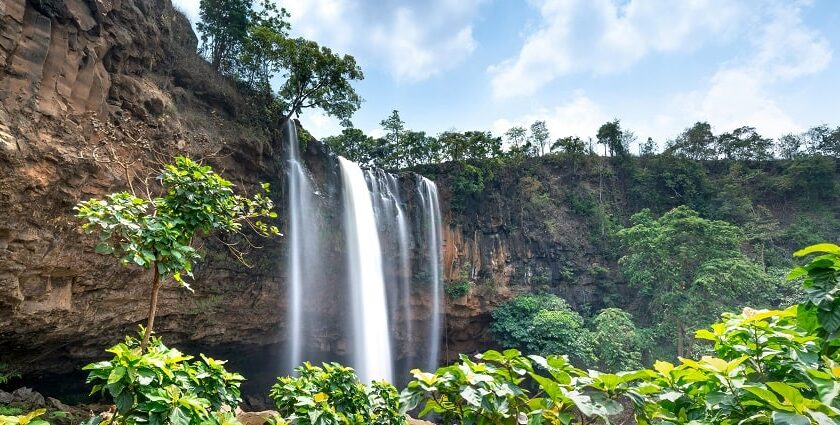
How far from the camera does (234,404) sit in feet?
9.89

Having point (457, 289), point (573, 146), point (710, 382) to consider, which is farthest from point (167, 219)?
point (573, 146)

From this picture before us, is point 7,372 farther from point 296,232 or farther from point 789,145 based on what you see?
point 789,145

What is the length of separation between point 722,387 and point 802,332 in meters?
0.60

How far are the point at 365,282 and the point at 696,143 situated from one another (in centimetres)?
2981

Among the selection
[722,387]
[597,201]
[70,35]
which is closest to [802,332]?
[722,387]

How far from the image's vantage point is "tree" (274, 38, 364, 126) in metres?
13.1

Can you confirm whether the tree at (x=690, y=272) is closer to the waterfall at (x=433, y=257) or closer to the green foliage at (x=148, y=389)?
the waterfall at (x=433, y=257)

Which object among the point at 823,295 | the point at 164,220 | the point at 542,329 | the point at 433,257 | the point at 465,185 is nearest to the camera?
the point at 823,295

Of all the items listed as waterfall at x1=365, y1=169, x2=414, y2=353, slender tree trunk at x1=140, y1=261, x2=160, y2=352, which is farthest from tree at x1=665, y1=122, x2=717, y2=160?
slender tree trunk at x1=140, y1=261, x2=160, y2=352

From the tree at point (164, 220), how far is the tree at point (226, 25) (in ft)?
39.6

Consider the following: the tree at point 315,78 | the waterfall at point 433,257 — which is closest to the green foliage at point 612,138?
the waterfall at point 433,257

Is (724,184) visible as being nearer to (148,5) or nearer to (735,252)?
(735,252)

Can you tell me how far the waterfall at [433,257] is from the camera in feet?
62.8

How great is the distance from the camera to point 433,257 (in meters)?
19.8
